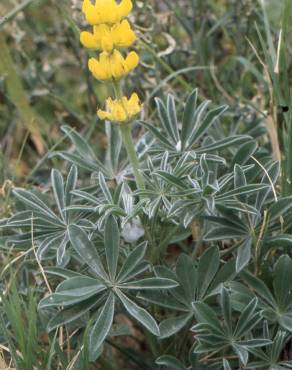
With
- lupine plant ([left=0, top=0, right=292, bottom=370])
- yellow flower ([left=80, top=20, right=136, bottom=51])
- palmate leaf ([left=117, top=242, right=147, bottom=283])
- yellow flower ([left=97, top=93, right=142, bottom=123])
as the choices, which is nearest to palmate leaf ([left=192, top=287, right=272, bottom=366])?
lupine plant ([left=0, top=0, right=292, bottom=370])

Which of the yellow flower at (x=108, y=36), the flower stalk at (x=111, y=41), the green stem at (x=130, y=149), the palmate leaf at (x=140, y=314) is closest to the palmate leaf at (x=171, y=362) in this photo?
the palmate leaf at (x=140, y=314)

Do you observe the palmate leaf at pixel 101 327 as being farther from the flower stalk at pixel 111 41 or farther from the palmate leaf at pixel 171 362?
the flower stalk at pixel 111 41

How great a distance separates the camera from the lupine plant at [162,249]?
1290mm

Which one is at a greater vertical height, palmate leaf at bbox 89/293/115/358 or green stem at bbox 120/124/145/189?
green stem at bbox 120/124/145/189

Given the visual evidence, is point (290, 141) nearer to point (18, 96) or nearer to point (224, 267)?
point (224, 267)

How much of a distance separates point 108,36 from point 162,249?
1.43 feet

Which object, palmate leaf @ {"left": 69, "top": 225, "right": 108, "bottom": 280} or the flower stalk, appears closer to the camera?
the flower stalk

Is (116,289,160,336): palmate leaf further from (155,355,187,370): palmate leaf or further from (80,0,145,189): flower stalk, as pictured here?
(80,0,145,189): flower stalk

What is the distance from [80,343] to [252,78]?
1.19 m

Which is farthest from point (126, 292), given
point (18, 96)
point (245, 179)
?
point (18, 96)

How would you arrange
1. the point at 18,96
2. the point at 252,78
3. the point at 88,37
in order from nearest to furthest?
the point at 88,37
the point at 18,96
the point at 252,78

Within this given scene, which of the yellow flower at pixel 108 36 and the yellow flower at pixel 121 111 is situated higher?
the yellow flower at pixel 108 36

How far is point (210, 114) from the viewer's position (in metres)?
1.56

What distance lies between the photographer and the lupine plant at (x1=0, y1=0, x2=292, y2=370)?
129cm
